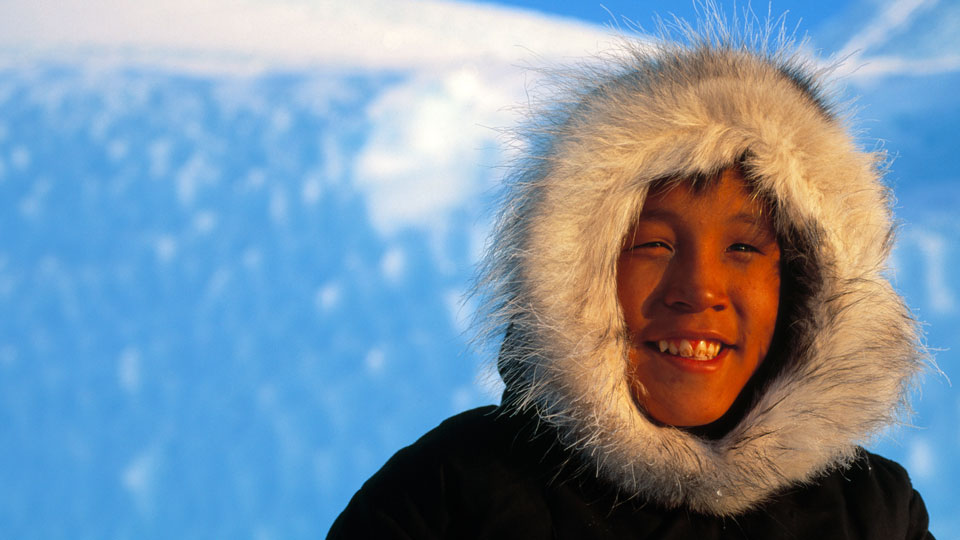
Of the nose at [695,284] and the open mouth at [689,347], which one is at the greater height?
the nose at [695,284]

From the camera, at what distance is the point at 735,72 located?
1292 mm

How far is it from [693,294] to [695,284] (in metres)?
0.01

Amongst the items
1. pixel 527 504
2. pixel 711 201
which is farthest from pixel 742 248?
pixel 527 504

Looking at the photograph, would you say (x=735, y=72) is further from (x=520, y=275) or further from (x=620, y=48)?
(x=520, y=275)

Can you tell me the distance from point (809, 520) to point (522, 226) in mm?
594

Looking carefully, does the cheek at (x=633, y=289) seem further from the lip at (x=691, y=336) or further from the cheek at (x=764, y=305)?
the cheek at (x=764, y=305)

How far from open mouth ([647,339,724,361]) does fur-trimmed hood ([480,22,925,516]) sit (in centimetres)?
5

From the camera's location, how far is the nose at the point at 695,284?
1206 millimetres

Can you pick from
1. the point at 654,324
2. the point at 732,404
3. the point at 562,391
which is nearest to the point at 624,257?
the point at 654,324

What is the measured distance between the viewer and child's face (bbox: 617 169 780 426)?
122cm

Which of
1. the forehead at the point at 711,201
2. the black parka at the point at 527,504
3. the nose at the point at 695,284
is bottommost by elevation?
the black parka at the point at 527,504

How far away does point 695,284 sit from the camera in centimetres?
120

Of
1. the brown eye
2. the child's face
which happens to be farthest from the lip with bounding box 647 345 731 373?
the brown eye

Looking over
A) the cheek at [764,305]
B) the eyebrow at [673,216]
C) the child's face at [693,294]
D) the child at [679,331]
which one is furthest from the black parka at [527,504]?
the eyebrow at [673,216]
